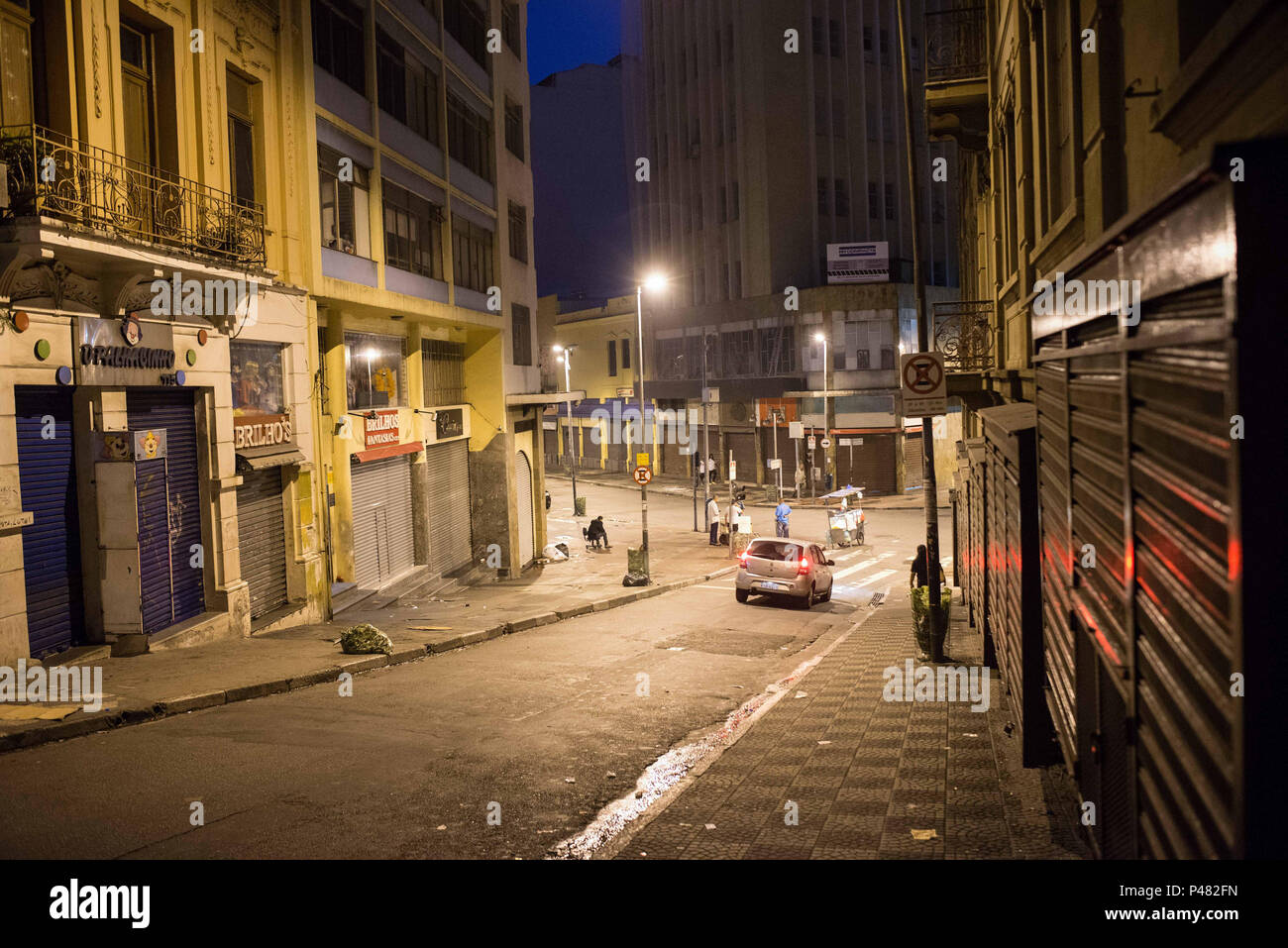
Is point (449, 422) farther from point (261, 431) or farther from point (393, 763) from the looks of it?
point (393, 763)

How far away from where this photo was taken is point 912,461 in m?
53.8

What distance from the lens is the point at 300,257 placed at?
1875cm

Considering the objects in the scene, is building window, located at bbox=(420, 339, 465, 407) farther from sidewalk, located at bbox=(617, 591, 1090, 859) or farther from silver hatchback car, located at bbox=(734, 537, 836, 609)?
sidewalk, located at bbox=(617, 591, 1090, 859)

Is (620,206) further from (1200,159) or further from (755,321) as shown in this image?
(1200,159)

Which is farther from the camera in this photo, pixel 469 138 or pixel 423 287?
pixel 469 138

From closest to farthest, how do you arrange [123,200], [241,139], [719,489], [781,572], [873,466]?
[123,200], [241,139], [781,572], [873,466], [719,489]

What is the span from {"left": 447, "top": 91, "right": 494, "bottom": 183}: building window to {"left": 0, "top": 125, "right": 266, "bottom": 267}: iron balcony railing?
38.2 ft

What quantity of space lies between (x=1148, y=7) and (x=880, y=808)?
5.37 metres

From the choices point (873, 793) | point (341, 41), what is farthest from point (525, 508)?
point (873, 793)

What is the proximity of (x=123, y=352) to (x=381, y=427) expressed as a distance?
29.6 ft
